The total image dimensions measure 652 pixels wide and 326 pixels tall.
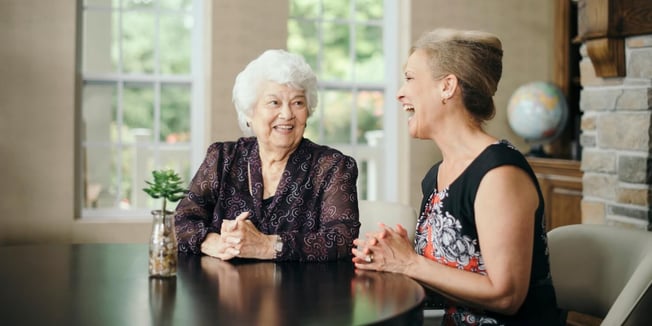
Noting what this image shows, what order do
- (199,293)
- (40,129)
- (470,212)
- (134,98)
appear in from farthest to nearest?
1. (134,98)
2. (40,129)
3. (470,212)
4. (199,293)

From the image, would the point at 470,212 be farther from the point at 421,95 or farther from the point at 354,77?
the point at 354,77

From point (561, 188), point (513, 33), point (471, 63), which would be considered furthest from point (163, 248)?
point (513, 33)

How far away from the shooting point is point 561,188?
16.3 ft

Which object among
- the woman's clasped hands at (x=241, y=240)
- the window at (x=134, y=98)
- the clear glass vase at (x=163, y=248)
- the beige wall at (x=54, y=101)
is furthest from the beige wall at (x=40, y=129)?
the clear glass vase at (x=163, y=248)

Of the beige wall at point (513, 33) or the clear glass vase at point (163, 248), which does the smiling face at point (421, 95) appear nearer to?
the clear glass vase at point (163, 248)

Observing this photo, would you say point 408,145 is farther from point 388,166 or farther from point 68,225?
point 68,225

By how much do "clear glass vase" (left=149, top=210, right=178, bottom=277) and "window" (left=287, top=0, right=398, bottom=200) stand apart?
3519mm

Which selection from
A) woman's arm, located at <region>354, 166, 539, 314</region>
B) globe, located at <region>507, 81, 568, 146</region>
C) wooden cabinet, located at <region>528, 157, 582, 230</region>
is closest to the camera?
woman's arm, located at <region>354, 166, 539, 314</region>

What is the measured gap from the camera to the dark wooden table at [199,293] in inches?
64.7

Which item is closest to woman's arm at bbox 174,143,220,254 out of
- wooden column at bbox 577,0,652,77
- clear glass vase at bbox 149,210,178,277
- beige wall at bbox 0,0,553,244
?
clear glass vase at bbox 149,210,178,277

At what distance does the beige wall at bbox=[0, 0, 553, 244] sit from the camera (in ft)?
15.8

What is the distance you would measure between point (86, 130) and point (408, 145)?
2.14 metres

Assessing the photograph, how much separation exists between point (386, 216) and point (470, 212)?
41.9 inches

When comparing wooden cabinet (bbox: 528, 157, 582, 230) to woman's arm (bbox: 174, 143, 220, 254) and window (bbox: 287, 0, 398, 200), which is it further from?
woman's arm (bbox: 174, 143, 220, 254)
